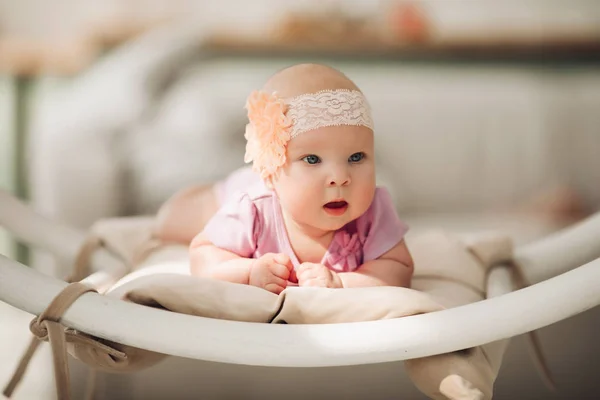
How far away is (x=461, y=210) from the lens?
2.74 metres

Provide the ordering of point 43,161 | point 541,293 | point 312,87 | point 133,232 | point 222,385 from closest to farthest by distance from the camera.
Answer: point 541,293
point 312,87
point 133,232
point 222,385
point 43,161

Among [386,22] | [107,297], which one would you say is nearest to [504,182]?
[386,22]

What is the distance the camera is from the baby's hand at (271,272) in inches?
37.6

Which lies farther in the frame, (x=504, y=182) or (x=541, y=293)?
(x=504, y=182)

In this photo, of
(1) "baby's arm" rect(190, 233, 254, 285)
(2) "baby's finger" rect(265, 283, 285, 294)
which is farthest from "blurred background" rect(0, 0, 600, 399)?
(2) "baby's finger" rect(265, 283, 285, 294)

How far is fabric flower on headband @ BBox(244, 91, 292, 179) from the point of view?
95 centimetres

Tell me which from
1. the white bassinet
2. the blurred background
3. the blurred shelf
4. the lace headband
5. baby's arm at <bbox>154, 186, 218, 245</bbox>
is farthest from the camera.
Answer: the blurred shelf

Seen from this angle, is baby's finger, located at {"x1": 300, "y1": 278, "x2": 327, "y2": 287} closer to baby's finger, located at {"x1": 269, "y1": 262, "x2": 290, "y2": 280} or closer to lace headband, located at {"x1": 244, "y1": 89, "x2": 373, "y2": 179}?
baby's finger, located at {"x1": 269, "y1": 262, "x2": 290, "y2": 280}

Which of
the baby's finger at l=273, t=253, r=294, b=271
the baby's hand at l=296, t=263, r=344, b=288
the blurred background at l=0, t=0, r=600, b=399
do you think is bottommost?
the baby's hand at l=296, t=263, r=344, b=288

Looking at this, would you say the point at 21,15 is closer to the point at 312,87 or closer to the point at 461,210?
the point at 461,210

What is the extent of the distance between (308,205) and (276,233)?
0.08m

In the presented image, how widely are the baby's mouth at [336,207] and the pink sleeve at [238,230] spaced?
0.34ft

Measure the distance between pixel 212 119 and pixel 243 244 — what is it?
1.68m

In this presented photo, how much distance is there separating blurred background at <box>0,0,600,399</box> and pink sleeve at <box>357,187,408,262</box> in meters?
1.45
